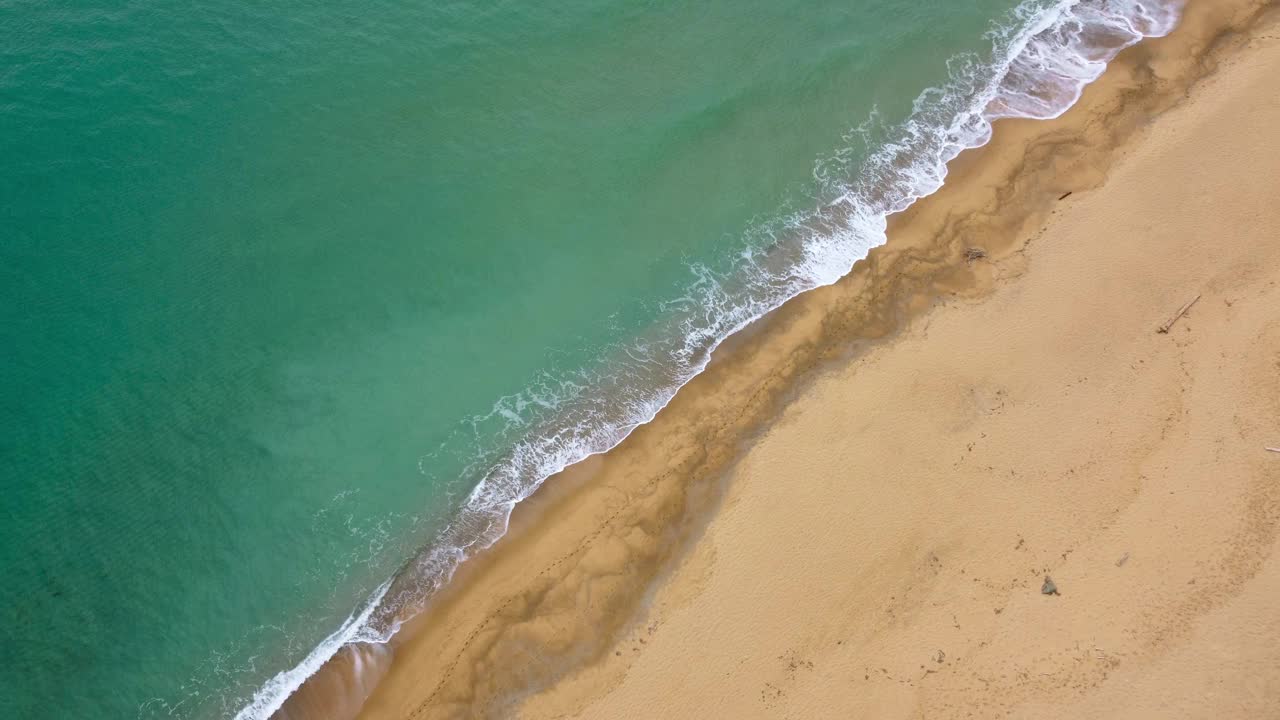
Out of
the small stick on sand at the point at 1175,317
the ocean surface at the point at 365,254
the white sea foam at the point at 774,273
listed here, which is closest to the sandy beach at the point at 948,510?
the small stick on sand at the point at 1175,317

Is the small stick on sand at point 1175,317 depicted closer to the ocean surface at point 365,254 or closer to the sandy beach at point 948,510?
the sandy beach at point 948,510

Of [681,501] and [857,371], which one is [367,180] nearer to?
[681,501]

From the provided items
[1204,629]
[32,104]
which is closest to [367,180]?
[32,104]

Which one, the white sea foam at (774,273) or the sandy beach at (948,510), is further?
the white sea foam at (774,273)

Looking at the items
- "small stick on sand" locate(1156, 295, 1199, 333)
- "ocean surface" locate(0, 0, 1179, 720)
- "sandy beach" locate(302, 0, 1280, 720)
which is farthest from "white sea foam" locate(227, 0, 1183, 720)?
"small stick on sand" locate(1156, 295, 1199, 333)

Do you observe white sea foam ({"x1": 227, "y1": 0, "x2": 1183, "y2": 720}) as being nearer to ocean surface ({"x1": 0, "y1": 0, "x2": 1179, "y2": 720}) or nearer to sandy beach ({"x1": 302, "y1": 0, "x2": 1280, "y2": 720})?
ocean surface ({"x1": 0, "y1": 0, "x2": 1179, "y2": 720})

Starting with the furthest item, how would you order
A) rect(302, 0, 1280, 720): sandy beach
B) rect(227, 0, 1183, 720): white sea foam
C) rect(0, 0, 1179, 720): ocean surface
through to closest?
1. rect(227, 0, 1183, 720): white sea foam
2. rect(0, 0, 1179, 720): ocean surface
3. rect(302, 0, 1280, 720): sandy beach

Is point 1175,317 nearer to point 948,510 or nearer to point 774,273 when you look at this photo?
point 948,510
